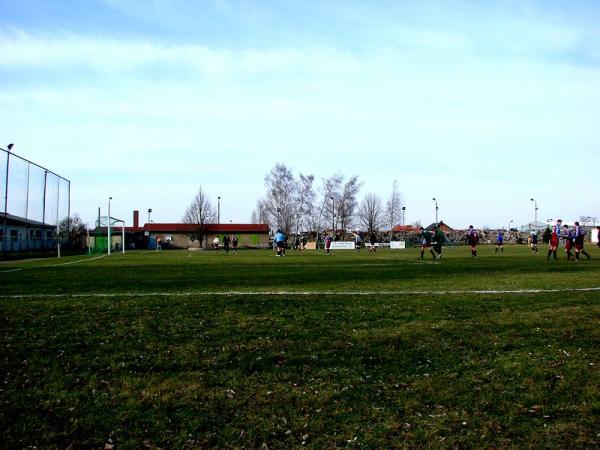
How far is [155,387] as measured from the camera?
5.84m

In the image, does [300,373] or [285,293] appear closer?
[300,373]

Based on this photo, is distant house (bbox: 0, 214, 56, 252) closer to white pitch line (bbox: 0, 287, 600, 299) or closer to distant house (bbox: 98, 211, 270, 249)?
white pitch line (bbox: 0, 287, 600, 299)

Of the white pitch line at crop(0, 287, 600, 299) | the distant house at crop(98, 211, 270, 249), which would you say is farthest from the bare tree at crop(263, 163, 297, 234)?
the white pitch line at crop(0, 287, 600, 299)

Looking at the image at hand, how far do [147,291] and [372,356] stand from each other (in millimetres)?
7474

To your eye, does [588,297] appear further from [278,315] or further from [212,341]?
[212,341]

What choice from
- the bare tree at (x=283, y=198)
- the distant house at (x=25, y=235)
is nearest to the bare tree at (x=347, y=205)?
the bare tree at (x=283, y=198)

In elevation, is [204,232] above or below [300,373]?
above

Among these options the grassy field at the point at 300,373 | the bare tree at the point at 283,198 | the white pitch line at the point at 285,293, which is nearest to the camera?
the grassy field at the point at 300,373

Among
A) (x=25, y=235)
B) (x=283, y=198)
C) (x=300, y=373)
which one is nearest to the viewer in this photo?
(x=300, y=373)

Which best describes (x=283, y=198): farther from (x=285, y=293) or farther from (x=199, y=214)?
(x=285, y=293)

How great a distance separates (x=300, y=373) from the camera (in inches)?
250

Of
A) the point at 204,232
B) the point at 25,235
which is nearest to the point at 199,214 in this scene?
the point at 204,232

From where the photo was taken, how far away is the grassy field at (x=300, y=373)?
480 cm

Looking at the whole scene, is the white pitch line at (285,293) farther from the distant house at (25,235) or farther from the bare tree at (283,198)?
the bare tree at (283,198)
